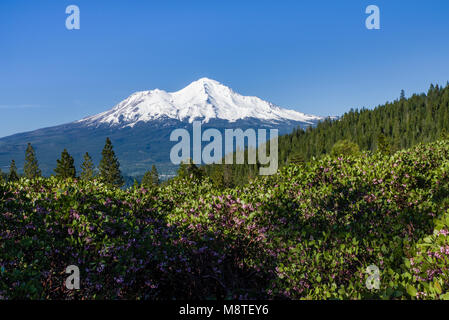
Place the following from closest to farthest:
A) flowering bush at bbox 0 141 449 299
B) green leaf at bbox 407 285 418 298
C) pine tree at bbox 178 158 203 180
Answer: green leaf at bbox 407 285 418 298 → flowering bush at bbox 0 141 449 299 → pine tree at bbox 178 158 203 180

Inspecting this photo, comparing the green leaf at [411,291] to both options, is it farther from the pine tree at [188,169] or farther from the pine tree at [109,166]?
the pine tree at [109,166]

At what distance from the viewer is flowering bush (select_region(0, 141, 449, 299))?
607cm

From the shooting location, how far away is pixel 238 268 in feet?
29.3

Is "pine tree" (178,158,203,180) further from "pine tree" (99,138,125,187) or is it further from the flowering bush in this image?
the flowering bush

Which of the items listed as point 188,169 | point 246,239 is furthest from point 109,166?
point 246,239

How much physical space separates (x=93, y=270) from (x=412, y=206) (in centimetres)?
923

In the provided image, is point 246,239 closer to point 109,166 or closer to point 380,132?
point 109,166

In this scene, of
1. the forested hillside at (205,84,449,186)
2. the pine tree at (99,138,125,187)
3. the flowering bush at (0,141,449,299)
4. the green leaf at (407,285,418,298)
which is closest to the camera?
the green leaf at (407,285,418,298)

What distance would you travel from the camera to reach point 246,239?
9.01 m

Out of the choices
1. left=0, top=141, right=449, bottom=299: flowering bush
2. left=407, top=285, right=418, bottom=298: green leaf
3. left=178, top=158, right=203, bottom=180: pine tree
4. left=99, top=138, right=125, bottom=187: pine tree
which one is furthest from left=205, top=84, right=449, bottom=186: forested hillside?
left=407, top=285, right=418, bottom=298: green leaf

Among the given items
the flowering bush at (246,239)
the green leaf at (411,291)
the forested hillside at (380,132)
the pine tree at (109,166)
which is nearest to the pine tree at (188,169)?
the pine tree at (109,166)
